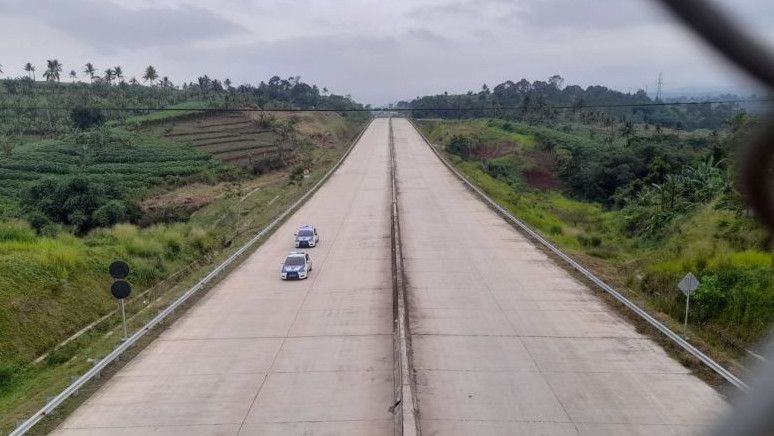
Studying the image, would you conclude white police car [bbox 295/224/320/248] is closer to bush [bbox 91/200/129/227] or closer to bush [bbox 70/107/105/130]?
bush [bbox 91/200/129/227]

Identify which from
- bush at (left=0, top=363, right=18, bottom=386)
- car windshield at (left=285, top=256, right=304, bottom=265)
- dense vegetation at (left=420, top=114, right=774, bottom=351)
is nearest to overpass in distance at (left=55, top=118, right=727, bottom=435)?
car windshield at (left=285, top=256, right=304, bottom=265)

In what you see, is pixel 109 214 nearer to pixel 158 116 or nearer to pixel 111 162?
pixel 111 162

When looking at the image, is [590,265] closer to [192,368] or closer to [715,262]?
[715,262]

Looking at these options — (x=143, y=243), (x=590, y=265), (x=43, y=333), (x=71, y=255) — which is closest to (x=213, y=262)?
(x=143, y=243)

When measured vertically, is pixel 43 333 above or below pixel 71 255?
below

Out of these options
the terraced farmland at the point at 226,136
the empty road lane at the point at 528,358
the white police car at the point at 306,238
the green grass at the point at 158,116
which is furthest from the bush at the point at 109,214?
the green grass at the point at 158,116

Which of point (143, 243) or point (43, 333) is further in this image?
point (143, 243)

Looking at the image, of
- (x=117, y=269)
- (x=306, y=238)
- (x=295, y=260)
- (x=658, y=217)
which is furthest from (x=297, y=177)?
(x=117, y=269)

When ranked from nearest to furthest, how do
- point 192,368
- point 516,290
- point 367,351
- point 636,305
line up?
point 192,368, point 367,351, point 636,305, point 516,290
